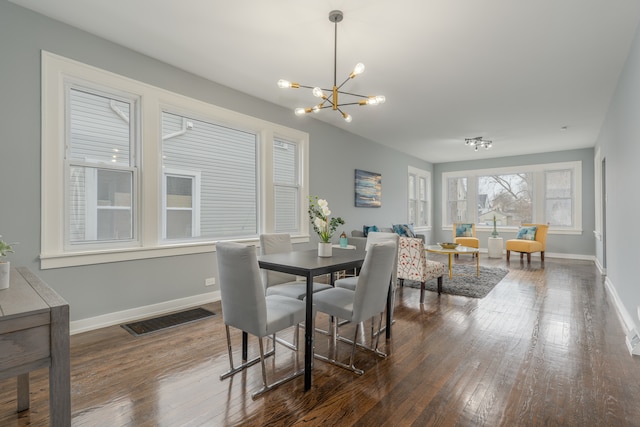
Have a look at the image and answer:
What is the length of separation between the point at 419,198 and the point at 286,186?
5445mm

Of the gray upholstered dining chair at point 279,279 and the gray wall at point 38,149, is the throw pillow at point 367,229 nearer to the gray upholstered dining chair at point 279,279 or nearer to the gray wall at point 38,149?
the gray wall at point 38,149

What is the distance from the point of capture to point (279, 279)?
326cm

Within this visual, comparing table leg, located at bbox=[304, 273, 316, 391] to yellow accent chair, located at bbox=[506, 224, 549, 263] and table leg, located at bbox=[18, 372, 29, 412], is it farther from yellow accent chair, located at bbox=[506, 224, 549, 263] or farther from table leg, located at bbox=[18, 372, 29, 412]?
yellow accent chair, located at bbox=[506, 224, 549, 263]

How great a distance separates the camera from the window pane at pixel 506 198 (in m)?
8.58

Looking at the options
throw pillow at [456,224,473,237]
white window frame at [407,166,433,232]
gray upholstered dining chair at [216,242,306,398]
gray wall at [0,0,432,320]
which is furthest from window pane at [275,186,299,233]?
throw pillow at [456,224,473,237]

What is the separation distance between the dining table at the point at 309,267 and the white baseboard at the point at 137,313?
5.49 feet

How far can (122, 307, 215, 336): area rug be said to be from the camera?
3.02 meters

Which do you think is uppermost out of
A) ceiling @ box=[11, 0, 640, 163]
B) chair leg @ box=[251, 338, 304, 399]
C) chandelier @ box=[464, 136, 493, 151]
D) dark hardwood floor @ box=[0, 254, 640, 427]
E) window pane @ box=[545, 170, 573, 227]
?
ceiling @ box=[11, 0, 640, 163]

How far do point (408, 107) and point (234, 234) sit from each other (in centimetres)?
317

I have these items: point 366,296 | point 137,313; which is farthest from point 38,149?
point 366,296

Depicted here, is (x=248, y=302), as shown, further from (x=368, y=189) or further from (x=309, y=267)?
(x=368, y=189)

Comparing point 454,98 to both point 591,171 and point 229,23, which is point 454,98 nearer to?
point 229,23

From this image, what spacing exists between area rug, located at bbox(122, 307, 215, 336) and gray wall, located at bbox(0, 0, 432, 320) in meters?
0.21

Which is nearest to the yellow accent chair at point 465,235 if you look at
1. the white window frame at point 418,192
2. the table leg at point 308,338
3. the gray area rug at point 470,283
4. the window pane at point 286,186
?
the white window frame at point 418,192
